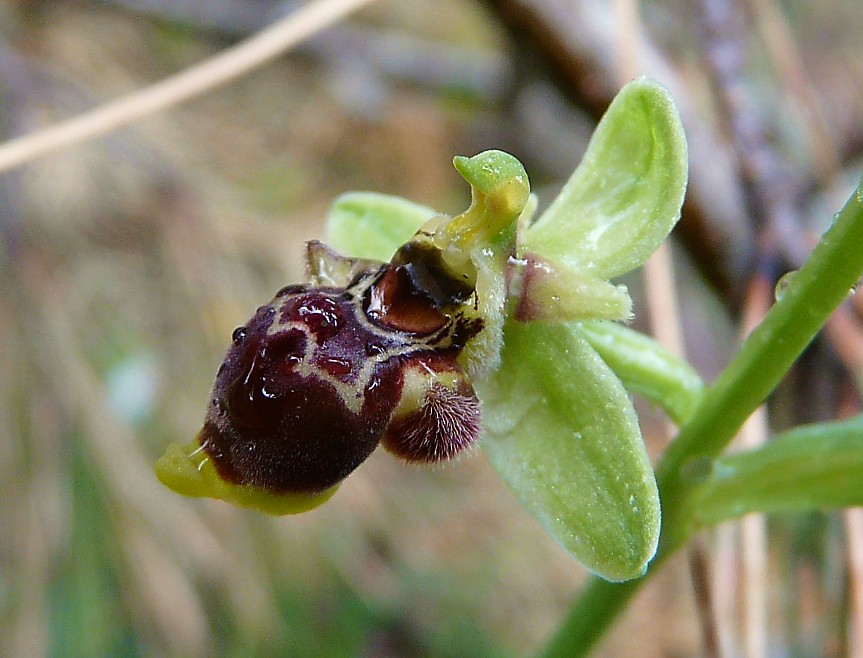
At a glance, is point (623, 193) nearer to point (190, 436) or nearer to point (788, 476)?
point (788, 476)

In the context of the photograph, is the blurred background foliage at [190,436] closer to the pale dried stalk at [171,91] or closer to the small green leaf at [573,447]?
the pale dried stalk at [171,91]

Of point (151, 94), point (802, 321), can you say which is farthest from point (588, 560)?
point (151, 94)

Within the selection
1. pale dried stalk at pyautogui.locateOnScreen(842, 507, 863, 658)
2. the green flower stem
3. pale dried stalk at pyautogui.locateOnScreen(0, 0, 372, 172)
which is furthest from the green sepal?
pale dried stalk at pyautogui.locateOnScreen(0, 0, 372, 172)

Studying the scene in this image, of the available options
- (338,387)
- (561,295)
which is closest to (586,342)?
(561,295)

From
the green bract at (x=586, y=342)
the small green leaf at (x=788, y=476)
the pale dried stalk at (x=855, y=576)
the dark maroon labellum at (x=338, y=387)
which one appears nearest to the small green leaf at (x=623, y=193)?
the green bract at (x=586, y=342)

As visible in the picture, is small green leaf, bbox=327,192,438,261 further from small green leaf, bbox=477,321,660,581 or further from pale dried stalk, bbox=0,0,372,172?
pale dried stalk, bbox=0,0,372,172

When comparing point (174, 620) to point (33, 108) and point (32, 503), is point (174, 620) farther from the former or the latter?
point (33, 108)
